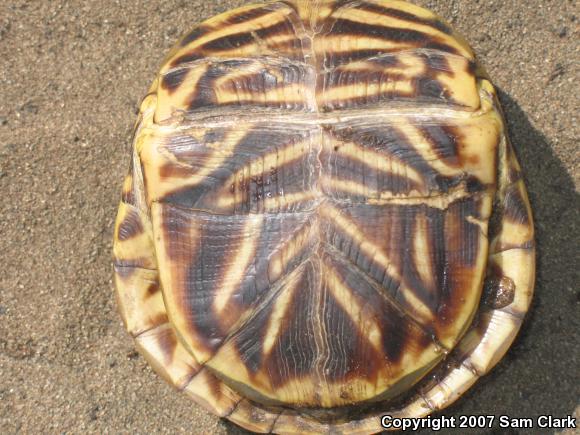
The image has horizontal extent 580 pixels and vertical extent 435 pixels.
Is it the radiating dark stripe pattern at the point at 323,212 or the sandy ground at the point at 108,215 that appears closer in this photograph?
the radiating dark stripe pattern at the point at 323,212

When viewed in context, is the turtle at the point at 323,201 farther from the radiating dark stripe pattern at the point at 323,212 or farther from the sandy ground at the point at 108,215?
the sandy ground at the point at 108,215

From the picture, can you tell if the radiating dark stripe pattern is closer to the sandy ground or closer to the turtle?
the turtle

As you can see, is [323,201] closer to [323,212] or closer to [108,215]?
[323,212]

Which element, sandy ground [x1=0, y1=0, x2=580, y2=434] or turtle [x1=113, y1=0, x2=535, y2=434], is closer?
turtle [x1=113, y1=0, x2=535, y2=434]

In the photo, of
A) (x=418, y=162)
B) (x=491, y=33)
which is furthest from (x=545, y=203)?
(x=418, y=162)

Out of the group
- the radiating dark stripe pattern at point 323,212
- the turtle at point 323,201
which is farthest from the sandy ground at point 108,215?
the radiating dark stripe pattern at point 323,212

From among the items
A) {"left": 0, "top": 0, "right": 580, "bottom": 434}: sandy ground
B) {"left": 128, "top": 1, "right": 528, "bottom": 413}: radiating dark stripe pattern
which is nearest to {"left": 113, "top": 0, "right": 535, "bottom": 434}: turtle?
{"left": 128, "top": 1, "right": 528, "bottom": 413}: radiating dark stripe pattern

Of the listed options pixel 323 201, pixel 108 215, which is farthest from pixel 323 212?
pixel 108 215
